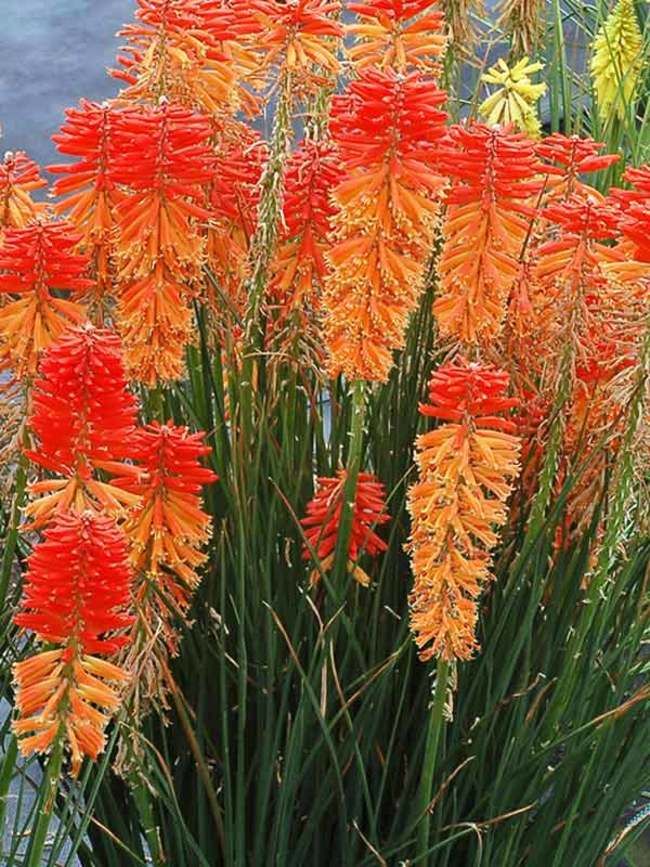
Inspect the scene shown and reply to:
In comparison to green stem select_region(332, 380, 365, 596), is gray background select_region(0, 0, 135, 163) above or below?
above

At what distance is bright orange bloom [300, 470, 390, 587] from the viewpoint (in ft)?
5.81

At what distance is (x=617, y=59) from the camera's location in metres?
3.07

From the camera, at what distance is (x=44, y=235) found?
1.55 meters

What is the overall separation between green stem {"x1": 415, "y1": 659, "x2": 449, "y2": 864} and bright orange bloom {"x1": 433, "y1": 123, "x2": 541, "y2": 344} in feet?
1.19

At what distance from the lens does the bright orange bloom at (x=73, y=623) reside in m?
1.25

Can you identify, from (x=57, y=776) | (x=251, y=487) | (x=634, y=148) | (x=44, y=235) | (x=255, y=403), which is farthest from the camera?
(x=634, y=148)

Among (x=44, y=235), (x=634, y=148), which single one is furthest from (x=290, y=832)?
(x=634, y=148)

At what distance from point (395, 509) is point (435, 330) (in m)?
0.24

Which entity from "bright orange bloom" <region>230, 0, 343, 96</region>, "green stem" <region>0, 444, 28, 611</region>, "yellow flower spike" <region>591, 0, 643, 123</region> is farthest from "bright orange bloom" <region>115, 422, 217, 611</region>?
"yellow flower spike" <region>591, 0, 643, 123</region>

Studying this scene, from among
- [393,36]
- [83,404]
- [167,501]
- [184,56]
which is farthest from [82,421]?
[393,36]

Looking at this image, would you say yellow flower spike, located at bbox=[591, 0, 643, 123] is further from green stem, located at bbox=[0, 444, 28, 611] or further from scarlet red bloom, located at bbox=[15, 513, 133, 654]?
scarlet red bloom, located at bbox=[15, 513, 133, 654]

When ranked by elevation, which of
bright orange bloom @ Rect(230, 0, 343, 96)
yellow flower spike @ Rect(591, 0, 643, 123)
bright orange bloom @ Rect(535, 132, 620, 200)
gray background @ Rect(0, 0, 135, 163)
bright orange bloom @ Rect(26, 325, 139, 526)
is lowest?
bright orange bloom @ Rect(26, 325, 139, 526)

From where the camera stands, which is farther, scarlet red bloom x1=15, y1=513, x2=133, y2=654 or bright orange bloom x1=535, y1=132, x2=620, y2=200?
bright orange bloom x1=535, y1=132, x2=620, y2=200

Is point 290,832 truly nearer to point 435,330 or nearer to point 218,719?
point 218,719
